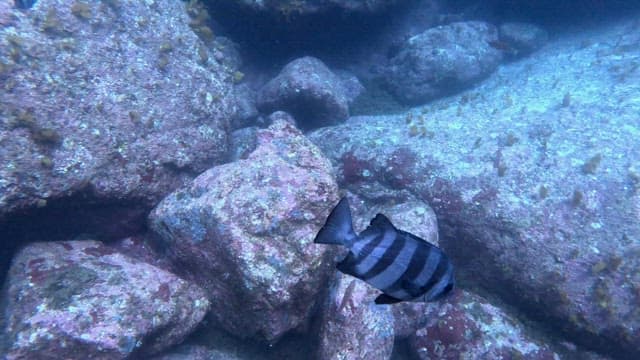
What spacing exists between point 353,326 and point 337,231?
2746 mm

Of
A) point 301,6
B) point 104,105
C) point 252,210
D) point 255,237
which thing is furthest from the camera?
point 301,6

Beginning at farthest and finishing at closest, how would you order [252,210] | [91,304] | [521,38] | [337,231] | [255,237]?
[521,38] → [252,210] → [255,237] → [91,304] → [337,231]

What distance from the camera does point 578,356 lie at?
5.54 meters

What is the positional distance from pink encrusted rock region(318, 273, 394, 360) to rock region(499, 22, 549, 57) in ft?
32.7

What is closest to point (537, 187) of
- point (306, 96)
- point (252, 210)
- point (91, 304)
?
point (252, 210)

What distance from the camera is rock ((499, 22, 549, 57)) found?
39.1 feet

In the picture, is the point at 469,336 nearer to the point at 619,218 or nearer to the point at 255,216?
the point at 619,218

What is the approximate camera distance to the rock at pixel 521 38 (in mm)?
11922

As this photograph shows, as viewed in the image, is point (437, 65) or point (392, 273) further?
point (437, 65)

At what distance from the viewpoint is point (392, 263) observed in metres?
2.21

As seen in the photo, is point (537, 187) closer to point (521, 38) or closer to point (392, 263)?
point (392, 263)

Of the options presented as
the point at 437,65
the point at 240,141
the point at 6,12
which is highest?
the point at 6,12

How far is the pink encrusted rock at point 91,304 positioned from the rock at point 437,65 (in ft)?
25.5

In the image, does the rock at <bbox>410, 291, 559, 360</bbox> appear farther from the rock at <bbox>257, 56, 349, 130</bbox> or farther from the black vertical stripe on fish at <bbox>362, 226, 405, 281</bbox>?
the rock at <bbox>257, 56, 349, 130</bbox>
